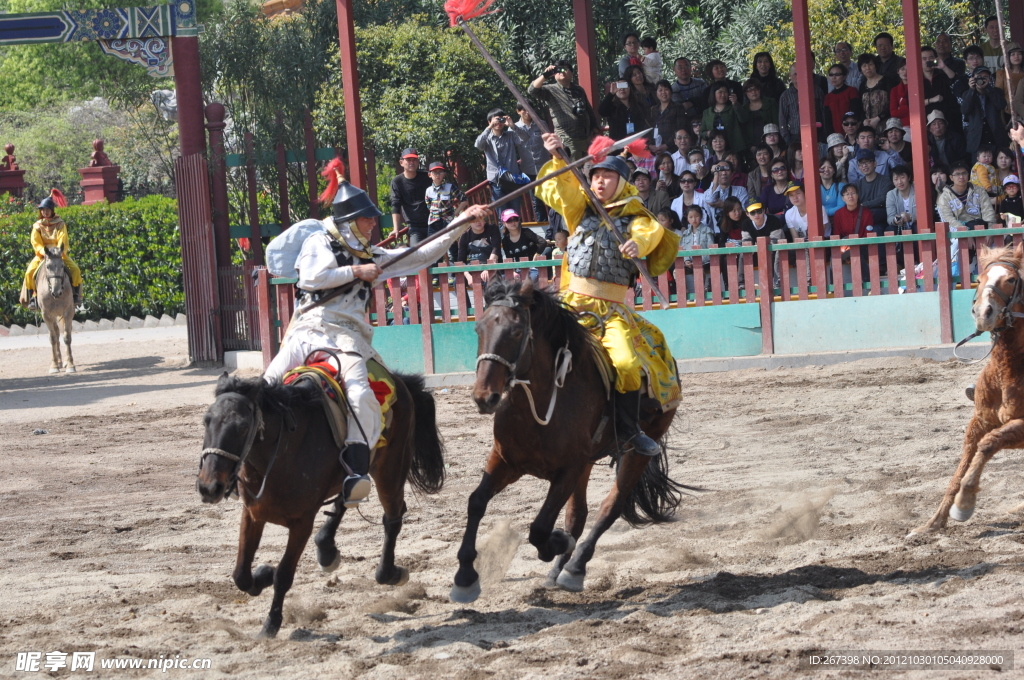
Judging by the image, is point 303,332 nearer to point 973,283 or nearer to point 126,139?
point 973,283

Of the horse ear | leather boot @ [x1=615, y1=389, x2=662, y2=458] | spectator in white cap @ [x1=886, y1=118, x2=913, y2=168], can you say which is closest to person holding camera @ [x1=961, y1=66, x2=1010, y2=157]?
spectator in white cap @ [x1=886, y1=118, x2=913, y2=168]

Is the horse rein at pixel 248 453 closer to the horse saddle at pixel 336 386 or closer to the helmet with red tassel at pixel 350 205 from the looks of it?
the horse saddle at pixel 336 386

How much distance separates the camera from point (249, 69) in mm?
19203

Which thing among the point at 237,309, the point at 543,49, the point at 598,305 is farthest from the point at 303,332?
the point at 543,49

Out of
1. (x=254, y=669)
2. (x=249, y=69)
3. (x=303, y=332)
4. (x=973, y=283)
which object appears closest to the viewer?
(x=254, y=669)

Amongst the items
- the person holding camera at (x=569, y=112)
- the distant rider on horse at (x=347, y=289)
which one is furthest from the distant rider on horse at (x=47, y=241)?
the distant rider on horse at (x=347, y=289)

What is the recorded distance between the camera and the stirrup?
5.83m

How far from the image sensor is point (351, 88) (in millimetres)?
15344

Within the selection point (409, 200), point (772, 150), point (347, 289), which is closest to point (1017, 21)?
point (772, 150)

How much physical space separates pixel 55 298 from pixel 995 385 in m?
14.3

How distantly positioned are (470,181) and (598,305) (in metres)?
14.9

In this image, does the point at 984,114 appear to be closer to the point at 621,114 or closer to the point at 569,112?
the point at 621,114

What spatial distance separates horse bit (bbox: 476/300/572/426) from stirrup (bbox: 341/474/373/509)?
31.9 inches

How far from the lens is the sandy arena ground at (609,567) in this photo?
5.21m
